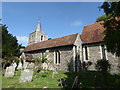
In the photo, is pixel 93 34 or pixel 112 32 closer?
pixel 112 32

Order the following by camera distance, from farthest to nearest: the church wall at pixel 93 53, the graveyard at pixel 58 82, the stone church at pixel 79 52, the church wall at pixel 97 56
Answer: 1. the church wall at pixel 93 53
2. the stone church at pixel 79 52
3. the church wall at pixel 97 56
4. the graveyard at pixel 58 82

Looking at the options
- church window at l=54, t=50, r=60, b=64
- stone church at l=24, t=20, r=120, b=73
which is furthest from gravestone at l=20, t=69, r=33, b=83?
church window at l=54, t=50, r=60, b=64

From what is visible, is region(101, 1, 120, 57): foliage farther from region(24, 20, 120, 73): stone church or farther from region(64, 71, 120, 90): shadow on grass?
region(24, 20, 120, 73): stone church

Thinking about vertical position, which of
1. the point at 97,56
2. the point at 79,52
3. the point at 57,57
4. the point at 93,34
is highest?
the point at 93,34

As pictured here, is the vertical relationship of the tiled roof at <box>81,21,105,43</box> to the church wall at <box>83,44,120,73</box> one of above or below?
above

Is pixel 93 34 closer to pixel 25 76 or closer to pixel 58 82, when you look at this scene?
pixel 58 82

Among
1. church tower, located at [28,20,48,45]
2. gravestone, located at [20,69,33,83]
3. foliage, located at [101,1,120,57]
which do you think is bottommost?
gravestone, located at [20,69,33,83]

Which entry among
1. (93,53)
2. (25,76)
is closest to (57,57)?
(93,53)

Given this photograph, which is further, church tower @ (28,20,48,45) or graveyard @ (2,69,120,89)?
church tower @ (28,20,48,45)

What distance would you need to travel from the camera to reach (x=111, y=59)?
14.5 m

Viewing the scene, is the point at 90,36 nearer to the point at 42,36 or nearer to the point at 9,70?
the point at 9,70

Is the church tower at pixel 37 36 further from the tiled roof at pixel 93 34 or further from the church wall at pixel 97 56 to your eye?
the church wall at pixel 97 56

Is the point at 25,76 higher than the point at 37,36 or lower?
lower

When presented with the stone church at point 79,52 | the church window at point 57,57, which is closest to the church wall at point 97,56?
the stone church at point 79,52
